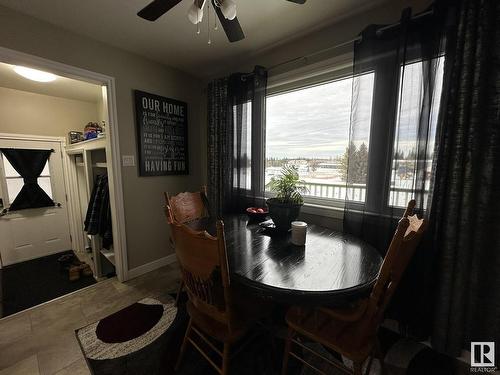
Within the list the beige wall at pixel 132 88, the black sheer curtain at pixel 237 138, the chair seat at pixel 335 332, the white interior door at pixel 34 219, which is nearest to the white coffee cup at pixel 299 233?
the chair seat at pixel 335 332

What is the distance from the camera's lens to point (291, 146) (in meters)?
2.29

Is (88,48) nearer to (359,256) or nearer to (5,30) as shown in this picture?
(5,30)

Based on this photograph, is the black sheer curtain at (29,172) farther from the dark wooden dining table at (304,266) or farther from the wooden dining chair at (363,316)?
the wooden dining chair at (363,316)

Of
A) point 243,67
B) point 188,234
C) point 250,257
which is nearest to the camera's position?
point 188,234

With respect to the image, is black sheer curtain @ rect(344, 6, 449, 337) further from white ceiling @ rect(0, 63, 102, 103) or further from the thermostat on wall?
white ceiling @ rect(0, 63, 102, 103)

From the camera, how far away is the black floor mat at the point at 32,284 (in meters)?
2.03

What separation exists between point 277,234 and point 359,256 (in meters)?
0.55

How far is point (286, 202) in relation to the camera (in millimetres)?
1541

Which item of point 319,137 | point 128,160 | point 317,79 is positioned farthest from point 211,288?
point 317,79

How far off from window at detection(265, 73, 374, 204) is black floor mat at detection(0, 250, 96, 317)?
2542 mm

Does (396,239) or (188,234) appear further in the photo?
(188,234)

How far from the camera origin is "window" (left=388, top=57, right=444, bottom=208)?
4.36 feet

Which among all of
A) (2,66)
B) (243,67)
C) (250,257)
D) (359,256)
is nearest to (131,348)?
(250,257)

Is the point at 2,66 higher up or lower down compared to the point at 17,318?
higher up
